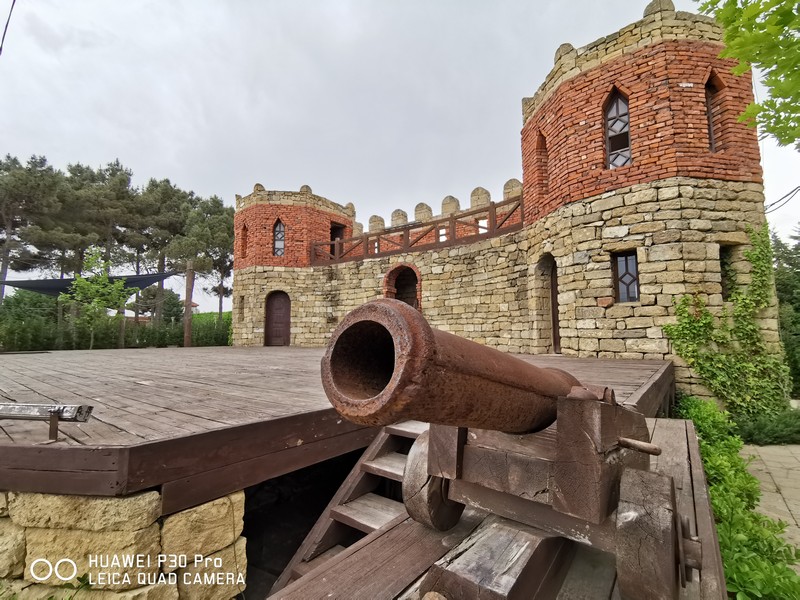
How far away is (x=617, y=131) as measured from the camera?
658 cm

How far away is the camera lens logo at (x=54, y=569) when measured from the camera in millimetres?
1760

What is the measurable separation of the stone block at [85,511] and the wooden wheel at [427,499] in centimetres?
126

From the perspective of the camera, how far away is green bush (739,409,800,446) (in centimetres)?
532

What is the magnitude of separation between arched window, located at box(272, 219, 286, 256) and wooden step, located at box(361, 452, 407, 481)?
1274 cm

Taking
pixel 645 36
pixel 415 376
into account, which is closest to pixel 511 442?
pixel 415 376

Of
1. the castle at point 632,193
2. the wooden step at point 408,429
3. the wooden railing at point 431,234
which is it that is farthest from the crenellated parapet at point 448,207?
the wooden step at point 408,429

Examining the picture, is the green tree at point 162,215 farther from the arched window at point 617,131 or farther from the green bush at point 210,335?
the arched window at point 617,131

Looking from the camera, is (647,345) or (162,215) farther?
(162,215)

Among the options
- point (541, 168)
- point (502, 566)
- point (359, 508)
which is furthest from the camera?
point (541, 168)

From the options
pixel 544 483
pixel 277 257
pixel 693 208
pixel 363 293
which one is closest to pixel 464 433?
pixel 544 483

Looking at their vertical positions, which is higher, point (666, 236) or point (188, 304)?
point (666, 236)

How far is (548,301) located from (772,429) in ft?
12.5

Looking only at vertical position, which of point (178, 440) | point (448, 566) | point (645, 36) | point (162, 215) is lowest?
point (448, 566)

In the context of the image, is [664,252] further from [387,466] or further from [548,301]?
[387,466]
